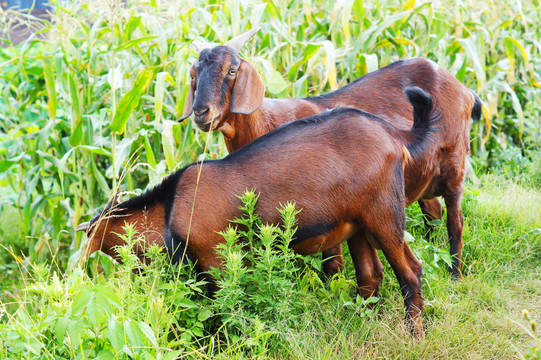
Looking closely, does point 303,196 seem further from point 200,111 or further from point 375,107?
point 375,107

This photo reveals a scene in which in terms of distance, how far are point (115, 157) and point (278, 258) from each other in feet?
5.61

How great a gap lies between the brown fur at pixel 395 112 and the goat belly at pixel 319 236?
0.46 meters

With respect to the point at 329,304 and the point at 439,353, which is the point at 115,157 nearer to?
the point at 329,304

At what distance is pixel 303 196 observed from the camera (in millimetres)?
3020

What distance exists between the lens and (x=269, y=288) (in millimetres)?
2795

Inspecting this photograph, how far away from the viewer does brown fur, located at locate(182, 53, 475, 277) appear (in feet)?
11.6

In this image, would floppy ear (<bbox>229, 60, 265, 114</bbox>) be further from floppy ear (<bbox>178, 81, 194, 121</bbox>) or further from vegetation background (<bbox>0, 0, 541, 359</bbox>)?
vegetation background (<bbox>0, 0, 541, 359</bbox>)

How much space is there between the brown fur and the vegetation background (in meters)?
0.28

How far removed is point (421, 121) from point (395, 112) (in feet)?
3.00

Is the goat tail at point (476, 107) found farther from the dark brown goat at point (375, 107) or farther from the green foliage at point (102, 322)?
the green foliage at point (102, 322)

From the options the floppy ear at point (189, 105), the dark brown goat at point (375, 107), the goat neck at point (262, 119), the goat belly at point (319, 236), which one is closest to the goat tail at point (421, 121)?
the dark brown goat at point (375, 107)

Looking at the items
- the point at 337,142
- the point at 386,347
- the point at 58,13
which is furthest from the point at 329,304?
the point at 58,13

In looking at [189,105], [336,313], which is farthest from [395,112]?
[336,313]

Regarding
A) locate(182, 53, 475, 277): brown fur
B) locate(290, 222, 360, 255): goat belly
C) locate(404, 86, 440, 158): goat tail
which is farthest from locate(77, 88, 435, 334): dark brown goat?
locate(182, 53, 475, 277): brown fur
